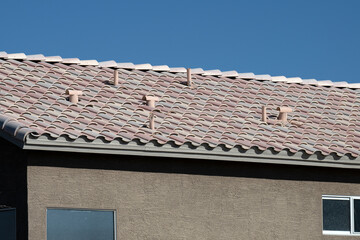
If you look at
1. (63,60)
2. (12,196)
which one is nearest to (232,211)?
(12,196)

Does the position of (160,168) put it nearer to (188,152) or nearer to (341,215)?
(188,152)

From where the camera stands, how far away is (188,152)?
1286cm

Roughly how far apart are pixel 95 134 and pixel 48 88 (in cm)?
321

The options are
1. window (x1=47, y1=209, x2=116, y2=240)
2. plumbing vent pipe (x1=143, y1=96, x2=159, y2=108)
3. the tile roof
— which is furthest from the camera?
plumbing vent pipe (x1=143, y1=96, x2=159, y2=108)

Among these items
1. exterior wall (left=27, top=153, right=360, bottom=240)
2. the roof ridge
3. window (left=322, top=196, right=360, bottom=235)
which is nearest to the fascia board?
exterior wall (left=27, top=153, right=360, bottom=240)

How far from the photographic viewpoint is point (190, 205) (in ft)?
43.3

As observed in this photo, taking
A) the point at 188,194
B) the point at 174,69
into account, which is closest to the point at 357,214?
the point at 188,194

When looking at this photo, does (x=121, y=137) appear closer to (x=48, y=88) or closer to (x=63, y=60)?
(x=48, y=88)

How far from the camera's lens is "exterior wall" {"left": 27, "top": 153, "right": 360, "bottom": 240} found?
12.6 metres

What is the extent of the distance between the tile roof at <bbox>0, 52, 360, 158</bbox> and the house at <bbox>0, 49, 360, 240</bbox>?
0.04 m

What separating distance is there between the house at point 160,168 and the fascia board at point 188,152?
0.06ft

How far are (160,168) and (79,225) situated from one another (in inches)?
66.2

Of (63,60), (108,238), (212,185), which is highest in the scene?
(63,60)

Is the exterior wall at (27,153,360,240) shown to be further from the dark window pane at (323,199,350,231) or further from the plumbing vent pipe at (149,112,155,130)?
the plumbing vent pipe at (149,112,155,130)
